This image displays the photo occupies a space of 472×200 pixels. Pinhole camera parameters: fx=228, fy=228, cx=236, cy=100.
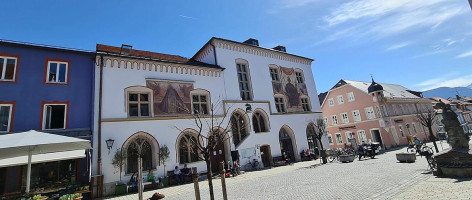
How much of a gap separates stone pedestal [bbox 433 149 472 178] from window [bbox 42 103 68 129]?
18.5m

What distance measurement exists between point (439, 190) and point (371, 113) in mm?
28541

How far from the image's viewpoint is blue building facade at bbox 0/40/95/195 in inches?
478

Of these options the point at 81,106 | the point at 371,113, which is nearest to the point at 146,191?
the point at 81,106

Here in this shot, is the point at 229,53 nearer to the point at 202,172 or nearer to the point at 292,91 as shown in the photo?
the point at 292,91

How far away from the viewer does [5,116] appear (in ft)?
39.8

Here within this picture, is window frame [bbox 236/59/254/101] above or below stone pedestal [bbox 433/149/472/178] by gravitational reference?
above

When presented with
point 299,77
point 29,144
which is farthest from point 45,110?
point 299,77

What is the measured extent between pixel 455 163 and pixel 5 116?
21.0 m

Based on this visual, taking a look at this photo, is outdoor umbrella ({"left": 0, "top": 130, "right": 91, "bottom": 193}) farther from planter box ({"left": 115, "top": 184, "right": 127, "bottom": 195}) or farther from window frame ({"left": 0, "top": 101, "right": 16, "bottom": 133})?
window frame ({"left": 0, "top": 101, "right": 16, "bottom": 133})

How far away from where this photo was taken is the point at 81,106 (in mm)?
13875

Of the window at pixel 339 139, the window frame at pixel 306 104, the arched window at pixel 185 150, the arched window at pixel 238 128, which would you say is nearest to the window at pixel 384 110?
the window at pixel 339 139

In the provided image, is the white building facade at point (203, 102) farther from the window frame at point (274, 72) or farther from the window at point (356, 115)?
the window at point (356, 115)

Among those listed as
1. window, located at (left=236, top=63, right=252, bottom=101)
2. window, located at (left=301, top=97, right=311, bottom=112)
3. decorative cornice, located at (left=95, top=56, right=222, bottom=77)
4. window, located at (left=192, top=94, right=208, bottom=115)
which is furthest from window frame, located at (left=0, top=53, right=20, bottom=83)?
window, located at (left=301, top=97, right=311, bottom=112)

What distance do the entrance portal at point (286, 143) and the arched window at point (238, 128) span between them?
4485 mm
